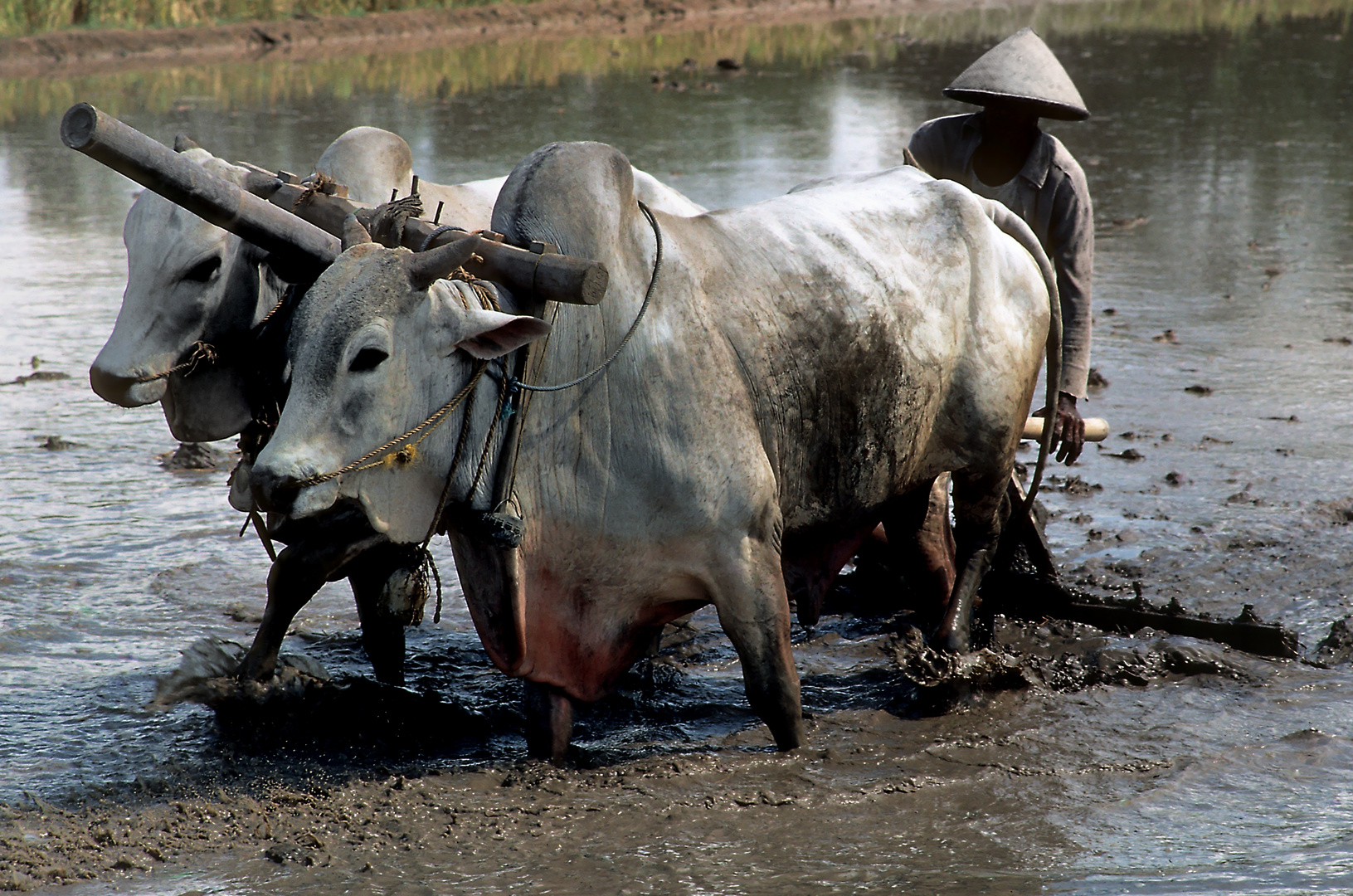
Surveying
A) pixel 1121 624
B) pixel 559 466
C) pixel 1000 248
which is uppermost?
pixel 1000 248

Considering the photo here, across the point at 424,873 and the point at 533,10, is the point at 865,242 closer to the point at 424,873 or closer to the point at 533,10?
the point at 424,873

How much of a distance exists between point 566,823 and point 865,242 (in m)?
1.72

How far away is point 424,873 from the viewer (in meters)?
3.28

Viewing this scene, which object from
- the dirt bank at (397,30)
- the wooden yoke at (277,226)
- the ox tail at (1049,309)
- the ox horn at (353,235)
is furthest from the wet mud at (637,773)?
the dirt bank at (397,30)

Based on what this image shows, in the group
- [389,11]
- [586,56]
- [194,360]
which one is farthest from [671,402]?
[389,11]

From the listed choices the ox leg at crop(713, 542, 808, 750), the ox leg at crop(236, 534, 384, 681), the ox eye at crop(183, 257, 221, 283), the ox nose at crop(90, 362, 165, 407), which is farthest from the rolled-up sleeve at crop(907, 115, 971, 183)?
the ox nose at crop(90, 362, 165, 407)

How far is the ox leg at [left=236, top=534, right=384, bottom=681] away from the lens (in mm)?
3723

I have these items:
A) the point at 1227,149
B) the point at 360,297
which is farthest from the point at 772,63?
the point at 360,297

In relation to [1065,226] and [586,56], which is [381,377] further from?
[586,56]

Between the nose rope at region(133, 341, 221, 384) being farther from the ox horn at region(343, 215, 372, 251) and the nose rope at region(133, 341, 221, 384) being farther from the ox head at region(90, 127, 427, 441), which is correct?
the ox horn at region(343, 215, 372, 251)

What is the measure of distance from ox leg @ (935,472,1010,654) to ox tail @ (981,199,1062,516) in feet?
0.81

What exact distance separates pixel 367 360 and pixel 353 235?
432mm

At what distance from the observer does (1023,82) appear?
4965 mm

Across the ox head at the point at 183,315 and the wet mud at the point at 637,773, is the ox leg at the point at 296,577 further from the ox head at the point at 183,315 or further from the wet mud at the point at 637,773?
the ox head at the point at 183,315
